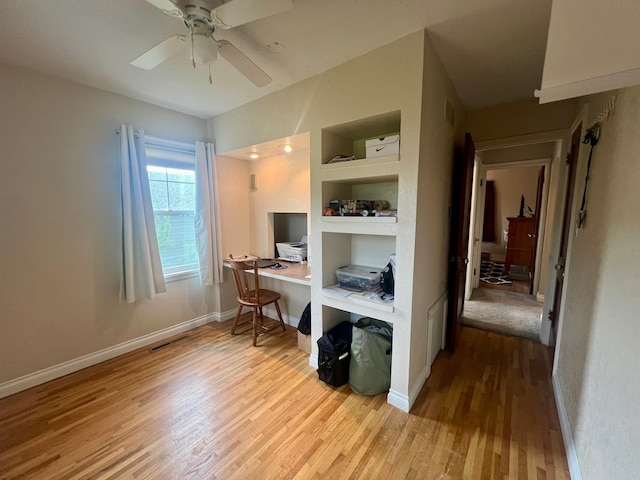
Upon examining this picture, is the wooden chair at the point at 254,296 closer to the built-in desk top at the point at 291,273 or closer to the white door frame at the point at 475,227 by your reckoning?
the built-in desk top at the point at 291,273

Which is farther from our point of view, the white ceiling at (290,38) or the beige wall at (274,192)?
the beige wall at (274,192)

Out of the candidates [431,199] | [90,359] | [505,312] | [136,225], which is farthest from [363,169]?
[505,312]

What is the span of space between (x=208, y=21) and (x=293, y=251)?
2233mm

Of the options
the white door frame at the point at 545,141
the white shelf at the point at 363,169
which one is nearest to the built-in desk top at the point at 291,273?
the white shelf at the point at 363,169

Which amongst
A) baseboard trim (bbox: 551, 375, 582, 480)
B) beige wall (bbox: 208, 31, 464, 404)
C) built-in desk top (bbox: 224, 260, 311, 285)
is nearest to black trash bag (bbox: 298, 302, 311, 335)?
beige wall (bbox: 208, 31, 464, 404)

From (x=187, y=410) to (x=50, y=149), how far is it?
2.33 meters

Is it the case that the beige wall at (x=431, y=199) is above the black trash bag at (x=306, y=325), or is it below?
above

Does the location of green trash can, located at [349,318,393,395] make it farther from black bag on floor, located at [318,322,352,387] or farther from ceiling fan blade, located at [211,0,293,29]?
ceiling fan blade, located at [211,0,293,29]

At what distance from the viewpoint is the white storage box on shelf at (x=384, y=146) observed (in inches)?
68.1

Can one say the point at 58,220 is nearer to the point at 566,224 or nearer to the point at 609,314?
the point at 609,314

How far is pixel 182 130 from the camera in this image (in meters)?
2.92

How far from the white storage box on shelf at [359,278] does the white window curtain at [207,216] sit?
5.39ft

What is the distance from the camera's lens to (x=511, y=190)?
249 inches

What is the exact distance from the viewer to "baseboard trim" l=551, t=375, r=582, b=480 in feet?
4.42
